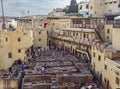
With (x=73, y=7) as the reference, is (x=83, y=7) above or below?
below

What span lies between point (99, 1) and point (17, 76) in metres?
44.1

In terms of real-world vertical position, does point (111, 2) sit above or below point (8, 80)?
above

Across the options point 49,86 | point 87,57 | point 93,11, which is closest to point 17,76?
point 49,86

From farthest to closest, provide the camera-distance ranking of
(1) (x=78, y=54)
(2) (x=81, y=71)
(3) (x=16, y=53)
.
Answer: (1) (x=78, y=54) < (3) (x=16, y=53) < (2) (x=81, y=71)

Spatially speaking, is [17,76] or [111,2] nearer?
[17,76]

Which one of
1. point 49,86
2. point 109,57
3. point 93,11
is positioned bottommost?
point 49,86

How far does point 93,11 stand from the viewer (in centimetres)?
7456

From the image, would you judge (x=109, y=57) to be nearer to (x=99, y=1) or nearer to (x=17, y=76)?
(x=17, y=76)

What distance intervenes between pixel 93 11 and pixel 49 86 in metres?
44.9

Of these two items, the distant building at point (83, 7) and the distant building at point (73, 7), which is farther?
the distant building at point (73, 7)

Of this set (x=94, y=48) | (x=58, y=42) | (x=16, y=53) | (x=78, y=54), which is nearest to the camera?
(x=94, y=48)

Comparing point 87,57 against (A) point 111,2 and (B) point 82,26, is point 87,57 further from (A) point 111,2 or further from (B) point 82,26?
(A) point 111,2

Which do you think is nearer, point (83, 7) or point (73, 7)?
point (83, 7)

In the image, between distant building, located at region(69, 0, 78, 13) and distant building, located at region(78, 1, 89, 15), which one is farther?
distant building, located at region(69, 0, 78, 13)
